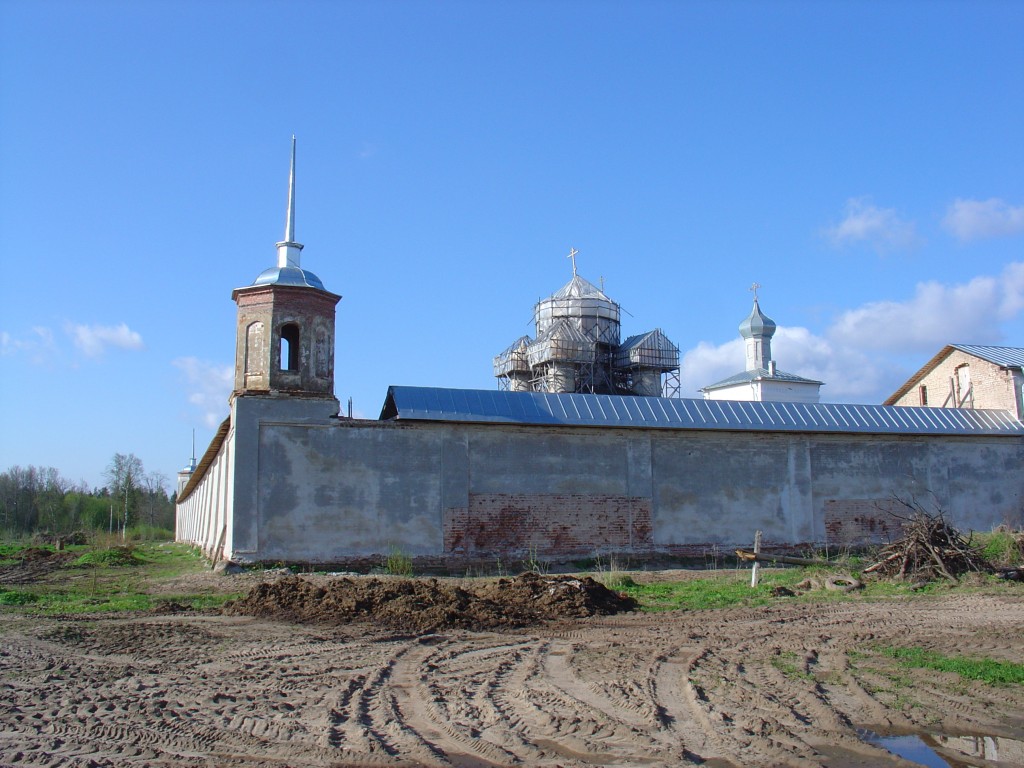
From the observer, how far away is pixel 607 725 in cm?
616

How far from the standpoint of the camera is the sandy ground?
562 centimetres

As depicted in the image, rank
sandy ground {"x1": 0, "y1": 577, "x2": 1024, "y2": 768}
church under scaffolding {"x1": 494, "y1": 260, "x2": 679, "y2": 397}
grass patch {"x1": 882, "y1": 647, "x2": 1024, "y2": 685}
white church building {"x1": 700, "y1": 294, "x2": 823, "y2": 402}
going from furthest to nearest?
white church building {"x1": 700, "y1": 294, "x2": 823, "y2": 402}
church under scaffolding {"x1": 494, "y1": 260, "x2": 679, "y2": 397}
grass patch {"x1": 882, "y1": 647, "x2": 1024, "y2": 685}
sandy ground {"x1": 0, "y1": 577, "x2": 1024, "y2": 768}

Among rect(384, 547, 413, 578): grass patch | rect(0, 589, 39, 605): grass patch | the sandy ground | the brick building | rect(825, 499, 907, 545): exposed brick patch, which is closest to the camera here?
the sandy ground

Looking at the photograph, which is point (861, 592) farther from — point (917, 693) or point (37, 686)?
point (37, 686)

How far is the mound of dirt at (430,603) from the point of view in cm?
1077

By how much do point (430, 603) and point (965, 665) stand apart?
6.33 m

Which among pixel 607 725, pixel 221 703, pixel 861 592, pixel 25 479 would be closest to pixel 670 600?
pixel 861 592

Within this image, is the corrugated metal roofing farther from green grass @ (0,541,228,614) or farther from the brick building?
green grass @ (0,541,228,614)

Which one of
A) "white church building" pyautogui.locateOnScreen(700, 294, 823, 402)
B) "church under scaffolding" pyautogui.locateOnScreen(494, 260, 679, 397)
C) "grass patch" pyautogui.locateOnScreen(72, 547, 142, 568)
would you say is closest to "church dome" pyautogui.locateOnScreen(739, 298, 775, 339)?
"white church building" pyautogui.locateOnScreen(700, 294, 823, 402)

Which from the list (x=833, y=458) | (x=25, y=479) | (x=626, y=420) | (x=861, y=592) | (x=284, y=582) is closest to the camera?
(x=284, y=582)

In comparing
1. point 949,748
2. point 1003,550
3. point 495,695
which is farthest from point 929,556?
point 495,695

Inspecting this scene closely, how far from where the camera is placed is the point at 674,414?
2064 cm

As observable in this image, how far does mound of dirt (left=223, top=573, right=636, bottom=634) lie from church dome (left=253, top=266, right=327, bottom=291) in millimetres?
7631

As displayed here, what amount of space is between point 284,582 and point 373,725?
6.62 metres
